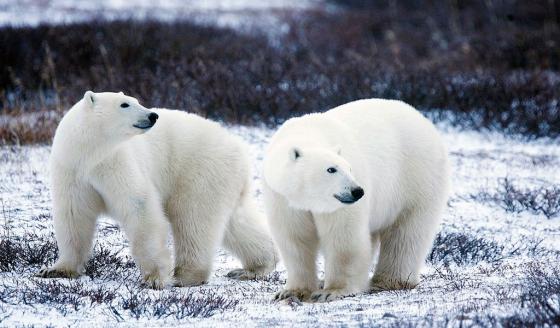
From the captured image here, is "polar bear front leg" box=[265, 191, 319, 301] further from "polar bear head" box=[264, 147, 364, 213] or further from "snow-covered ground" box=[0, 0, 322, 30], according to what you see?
"snow-covered ground" box=[0, 0, 322, 30]

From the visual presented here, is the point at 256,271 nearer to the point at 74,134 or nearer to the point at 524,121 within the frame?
the point at 74,134

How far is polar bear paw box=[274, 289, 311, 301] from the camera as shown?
404 cm

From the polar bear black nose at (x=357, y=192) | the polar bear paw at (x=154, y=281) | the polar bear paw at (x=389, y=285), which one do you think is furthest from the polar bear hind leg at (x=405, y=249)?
the polar bear paw at (x=154, y=281)

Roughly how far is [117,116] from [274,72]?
6118 millimetres

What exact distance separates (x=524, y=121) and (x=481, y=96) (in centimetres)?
71

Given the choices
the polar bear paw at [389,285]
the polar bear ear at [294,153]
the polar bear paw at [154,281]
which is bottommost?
the polar bear paw at [154,281]

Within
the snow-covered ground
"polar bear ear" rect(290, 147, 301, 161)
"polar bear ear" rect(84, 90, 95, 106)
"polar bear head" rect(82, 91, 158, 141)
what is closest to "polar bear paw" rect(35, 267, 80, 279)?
"polar bear head" rect(82, 91, 158, 141)

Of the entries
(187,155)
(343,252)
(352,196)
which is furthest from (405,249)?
(187,155)

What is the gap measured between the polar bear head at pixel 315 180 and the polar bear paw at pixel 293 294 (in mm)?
518

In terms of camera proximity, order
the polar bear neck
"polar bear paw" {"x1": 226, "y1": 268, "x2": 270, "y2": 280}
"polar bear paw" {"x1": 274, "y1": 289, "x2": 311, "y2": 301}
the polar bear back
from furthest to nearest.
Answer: "polar bear paw" {"x1": 226, "y1": 268, "x2": 270, "y2": 280} < the polar bear back < the polar bear neck < "polar bear paw" {"x1": 274, "y1": 289, "x2": 311, "y2": 301}

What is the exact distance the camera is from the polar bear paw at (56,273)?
171 inches

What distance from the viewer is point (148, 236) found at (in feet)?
14.2

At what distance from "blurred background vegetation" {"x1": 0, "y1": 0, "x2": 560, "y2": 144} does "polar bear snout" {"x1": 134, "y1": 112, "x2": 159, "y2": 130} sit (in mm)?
3335

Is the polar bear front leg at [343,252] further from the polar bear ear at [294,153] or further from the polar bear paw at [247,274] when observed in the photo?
the polar bear paw at [247,274]
